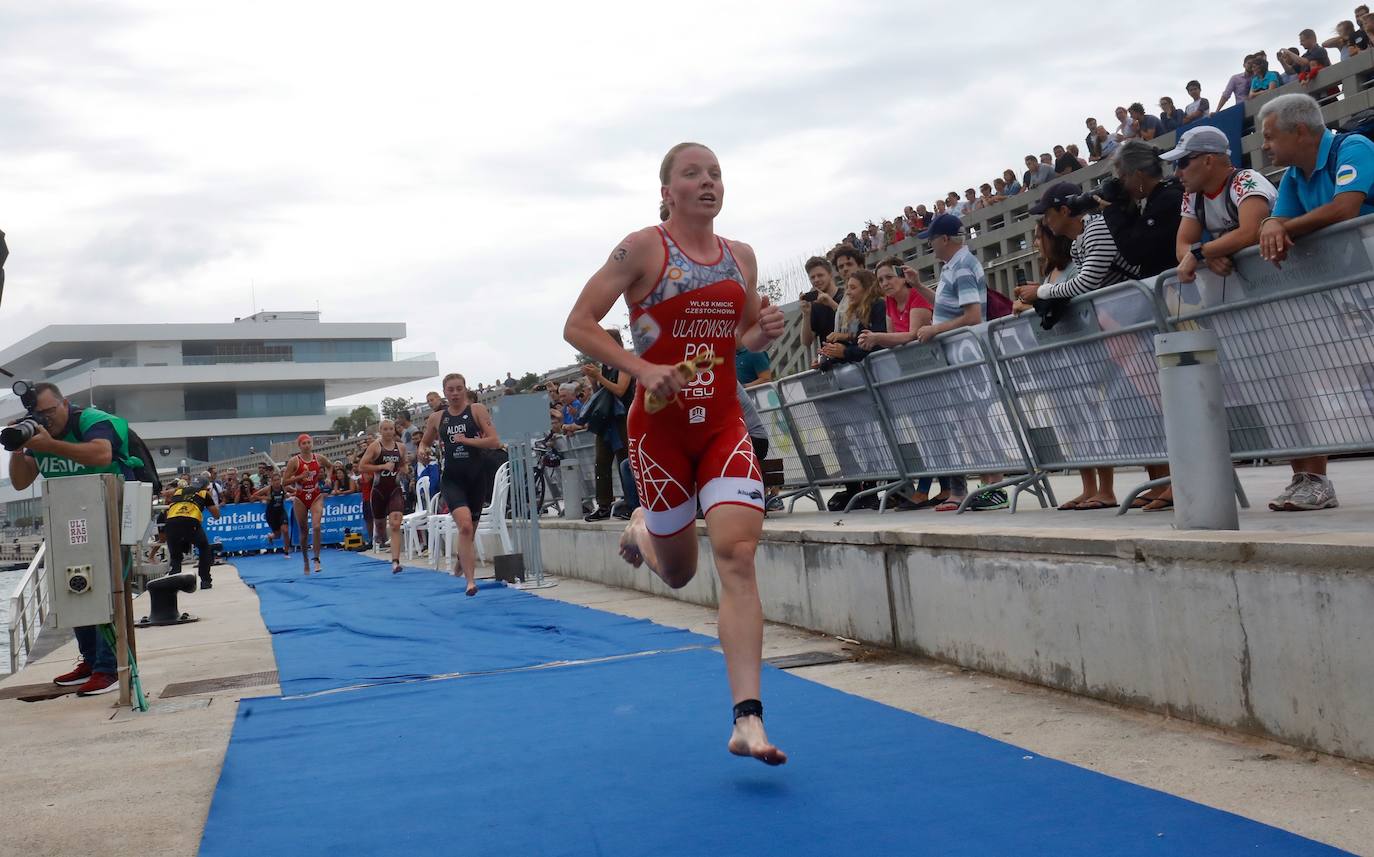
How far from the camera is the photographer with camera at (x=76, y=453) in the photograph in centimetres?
714

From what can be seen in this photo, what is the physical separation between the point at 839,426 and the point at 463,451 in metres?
4.41

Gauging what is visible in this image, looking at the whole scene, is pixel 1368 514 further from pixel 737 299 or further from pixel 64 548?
pixel 64 548

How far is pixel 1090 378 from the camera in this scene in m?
6.43

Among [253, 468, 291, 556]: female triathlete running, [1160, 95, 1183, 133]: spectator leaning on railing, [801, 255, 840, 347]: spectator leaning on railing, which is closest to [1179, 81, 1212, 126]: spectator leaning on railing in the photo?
[1160, 95, 1183, 133]: spectator leaning on railing

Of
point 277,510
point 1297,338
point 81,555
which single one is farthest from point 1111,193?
→ point 277,510

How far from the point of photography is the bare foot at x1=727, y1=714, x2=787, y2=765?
3.89m

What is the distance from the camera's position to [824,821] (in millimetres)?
3463

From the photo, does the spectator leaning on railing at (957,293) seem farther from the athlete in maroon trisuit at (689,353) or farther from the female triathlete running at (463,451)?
the female triathlete running at (463,451)

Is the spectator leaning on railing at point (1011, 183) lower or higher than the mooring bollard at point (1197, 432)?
higher

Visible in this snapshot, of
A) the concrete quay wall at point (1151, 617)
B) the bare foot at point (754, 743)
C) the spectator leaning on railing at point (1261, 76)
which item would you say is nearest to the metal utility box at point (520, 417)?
the concrete quay wall at point (1151, 617)

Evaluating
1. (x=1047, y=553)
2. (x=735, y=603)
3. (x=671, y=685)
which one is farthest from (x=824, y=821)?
(x=671, y=685)

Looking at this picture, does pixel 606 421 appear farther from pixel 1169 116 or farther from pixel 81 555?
pixel 1169 116

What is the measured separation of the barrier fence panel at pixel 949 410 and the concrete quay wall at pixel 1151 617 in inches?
48.8

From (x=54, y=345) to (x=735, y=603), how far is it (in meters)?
107
